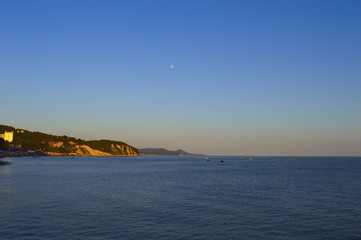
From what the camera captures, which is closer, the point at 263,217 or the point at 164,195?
the point at 263,217

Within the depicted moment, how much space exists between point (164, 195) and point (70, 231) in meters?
25.7

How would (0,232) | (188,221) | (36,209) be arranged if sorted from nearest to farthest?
1. (0,232)
2. (188,221)
3. (36,209)

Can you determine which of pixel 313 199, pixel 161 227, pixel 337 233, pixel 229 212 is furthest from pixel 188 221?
pixel 313 199

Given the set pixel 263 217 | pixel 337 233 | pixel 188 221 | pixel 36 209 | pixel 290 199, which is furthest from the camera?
pixel 290 199

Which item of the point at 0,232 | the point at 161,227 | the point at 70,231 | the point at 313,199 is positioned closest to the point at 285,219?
the point at 161,227

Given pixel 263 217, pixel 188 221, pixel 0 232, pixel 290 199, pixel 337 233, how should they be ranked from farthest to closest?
1. pixel 290 199
2. pixel 263 217
3. pixel 188 221
4. pixel 337 233
5. pixel 0 232

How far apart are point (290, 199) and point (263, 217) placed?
1681cm

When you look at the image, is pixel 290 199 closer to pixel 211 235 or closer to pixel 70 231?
pixel 211 235

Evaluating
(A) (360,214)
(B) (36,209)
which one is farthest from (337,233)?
(B) (36,209)

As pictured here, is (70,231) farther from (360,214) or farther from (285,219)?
(360,214)

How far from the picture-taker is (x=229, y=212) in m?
37.6

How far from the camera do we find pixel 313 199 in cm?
4978

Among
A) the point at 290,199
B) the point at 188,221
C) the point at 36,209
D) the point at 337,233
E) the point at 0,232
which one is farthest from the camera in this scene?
the point at 290,199

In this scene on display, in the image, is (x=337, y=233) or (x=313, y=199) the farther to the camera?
(x=313, y=199)
